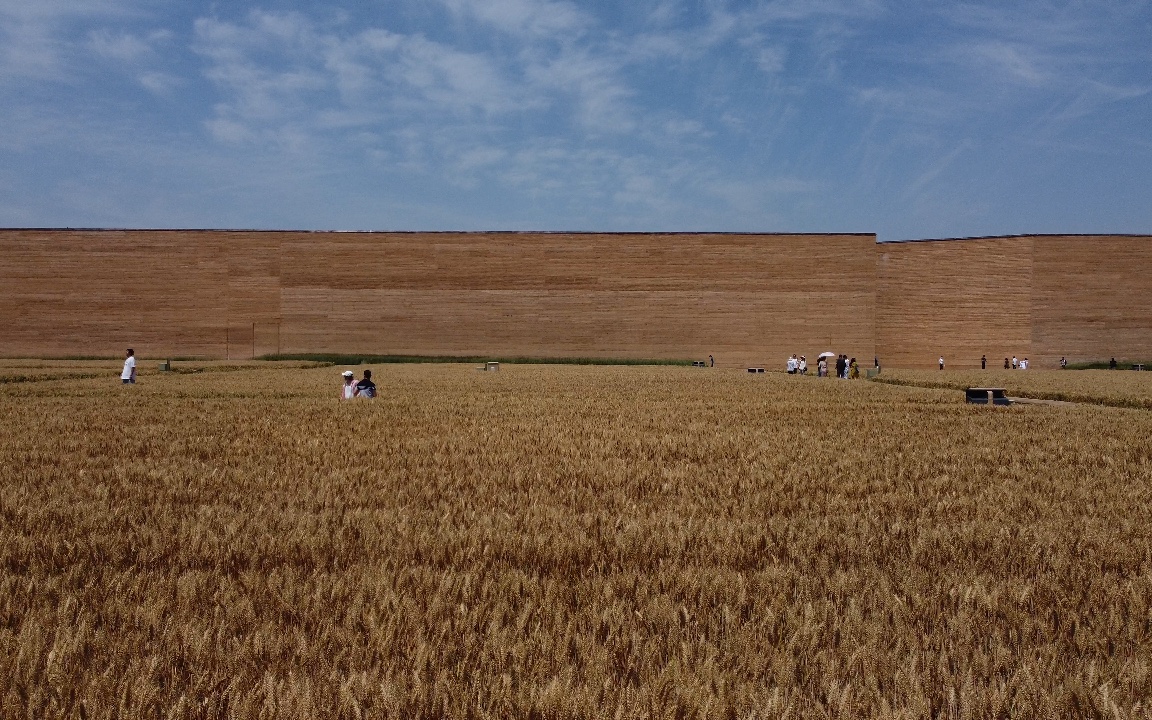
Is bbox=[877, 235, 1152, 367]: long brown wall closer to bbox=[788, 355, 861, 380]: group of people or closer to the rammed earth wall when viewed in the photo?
the rammed earth wall

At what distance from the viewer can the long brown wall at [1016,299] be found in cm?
5038

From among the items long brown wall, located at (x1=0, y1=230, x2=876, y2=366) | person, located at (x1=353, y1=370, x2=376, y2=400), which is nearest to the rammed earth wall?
long brown wall, located at (x1=0, y1=230, x2=876, y2=366)

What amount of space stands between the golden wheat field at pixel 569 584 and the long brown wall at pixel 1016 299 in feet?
152

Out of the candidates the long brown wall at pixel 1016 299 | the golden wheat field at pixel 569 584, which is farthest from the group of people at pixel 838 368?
the golden wheat field at pixel 569 584

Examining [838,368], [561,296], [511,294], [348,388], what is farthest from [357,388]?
[561,296]

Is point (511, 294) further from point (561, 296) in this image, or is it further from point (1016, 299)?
point (1016, 299)

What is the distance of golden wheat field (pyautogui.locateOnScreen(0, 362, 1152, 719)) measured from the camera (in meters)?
2.19

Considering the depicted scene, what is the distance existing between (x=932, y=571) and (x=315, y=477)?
424 cm

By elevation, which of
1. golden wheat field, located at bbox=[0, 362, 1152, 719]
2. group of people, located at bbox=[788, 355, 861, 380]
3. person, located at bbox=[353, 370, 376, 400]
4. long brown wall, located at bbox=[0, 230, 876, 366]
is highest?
long brown wall, located at bbox=[0, 230, 876, 366]

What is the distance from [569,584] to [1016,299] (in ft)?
180

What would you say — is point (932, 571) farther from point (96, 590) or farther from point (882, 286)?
point (882, 286)

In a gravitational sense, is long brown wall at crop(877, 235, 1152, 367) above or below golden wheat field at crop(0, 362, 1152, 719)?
above

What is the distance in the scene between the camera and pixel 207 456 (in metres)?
7.43

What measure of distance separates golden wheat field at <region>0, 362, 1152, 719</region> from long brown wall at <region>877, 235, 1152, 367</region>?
152ft
